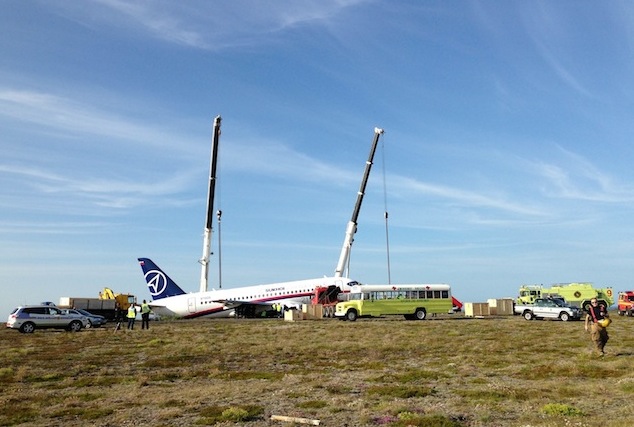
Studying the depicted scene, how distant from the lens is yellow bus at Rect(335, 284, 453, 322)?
46969 mm

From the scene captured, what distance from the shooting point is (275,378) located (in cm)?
1673

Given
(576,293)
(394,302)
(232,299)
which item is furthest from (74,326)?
(576,293)

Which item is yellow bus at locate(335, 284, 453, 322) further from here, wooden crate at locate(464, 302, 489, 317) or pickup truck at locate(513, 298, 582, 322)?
pickup truck at locate(513, 298, 582, 322)

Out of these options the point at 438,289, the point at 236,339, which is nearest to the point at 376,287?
the point at 438,289

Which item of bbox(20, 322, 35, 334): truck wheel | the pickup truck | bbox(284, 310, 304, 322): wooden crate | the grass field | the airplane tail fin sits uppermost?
the airplane tail fin

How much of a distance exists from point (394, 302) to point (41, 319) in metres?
27.4

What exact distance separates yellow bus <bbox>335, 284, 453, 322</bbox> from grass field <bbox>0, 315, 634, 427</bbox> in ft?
59.6

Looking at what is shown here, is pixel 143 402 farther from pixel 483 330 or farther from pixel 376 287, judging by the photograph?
pixel 376 287

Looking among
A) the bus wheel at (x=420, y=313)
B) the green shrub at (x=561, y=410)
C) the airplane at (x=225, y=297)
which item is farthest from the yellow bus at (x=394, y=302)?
the green shrub at (x=561, y=410)

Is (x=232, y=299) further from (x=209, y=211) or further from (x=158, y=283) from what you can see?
(x=209, y=211)

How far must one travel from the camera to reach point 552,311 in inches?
1725

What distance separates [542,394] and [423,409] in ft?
11.0

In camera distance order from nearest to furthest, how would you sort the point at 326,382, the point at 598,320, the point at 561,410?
the point at 561,410 → the point at 326,382 → the point at 598,320

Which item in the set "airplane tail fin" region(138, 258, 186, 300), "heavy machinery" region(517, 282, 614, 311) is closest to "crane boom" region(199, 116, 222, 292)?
"airplane tail fin" region(138, 258, 186, 300)
